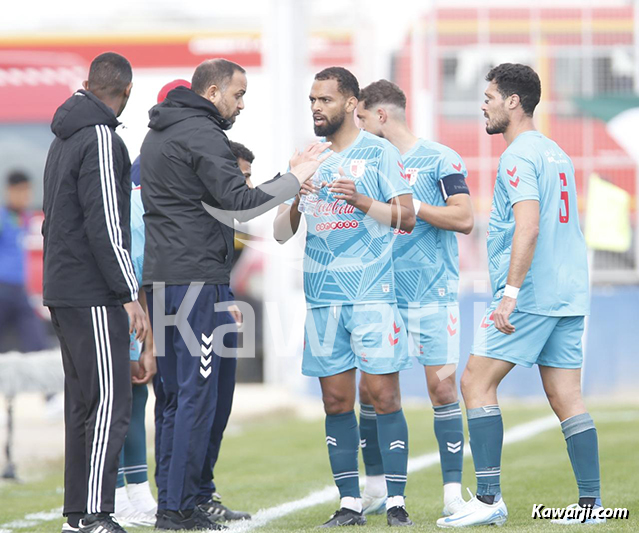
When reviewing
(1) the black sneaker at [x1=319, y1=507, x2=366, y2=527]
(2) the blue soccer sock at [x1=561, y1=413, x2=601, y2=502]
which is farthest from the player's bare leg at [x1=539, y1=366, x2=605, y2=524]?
(1) the black sneaker at [x1=319, y1=507, x2=366, y2=527]

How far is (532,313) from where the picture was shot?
210 inches

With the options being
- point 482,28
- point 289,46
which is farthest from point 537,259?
point 289,46

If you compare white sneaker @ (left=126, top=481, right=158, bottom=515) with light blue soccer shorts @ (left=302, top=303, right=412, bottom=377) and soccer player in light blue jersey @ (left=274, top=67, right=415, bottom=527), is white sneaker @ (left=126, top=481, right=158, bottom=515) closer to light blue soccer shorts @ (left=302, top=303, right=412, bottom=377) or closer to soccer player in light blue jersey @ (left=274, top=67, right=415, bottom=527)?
soccer player in light blue jersey @ (left=274, top=67, right=415, bottom=527)

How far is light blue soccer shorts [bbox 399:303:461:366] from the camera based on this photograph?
6262 mm

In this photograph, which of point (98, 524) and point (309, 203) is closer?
point (98, 524)

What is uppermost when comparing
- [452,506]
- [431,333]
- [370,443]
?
[431,333]

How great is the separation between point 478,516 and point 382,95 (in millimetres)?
2595

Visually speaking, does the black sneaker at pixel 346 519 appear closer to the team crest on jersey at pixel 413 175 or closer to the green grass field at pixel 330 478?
the green grass field at pixel 330 478

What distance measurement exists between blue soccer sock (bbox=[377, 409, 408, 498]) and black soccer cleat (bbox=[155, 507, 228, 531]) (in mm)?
891

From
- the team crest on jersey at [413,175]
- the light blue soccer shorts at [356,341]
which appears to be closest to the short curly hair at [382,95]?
the team crest on jersey at [413,175]

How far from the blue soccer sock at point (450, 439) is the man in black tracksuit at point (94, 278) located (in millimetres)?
1881

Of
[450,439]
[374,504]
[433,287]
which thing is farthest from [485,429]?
[433,287]

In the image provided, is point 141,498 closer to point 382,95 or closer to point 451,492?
point 451,492

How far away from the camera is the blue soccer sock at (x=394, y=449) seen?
18.4 ft
